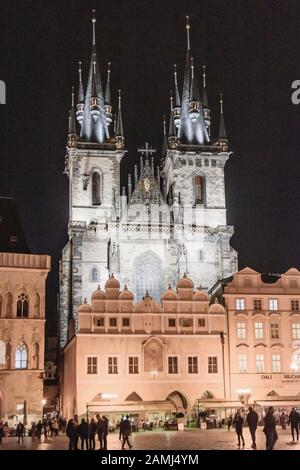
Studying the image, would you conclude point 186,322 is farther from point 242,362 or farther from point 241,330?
point 242,362

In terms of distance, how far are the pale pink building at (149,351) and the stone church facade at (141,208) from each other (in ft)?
37.7

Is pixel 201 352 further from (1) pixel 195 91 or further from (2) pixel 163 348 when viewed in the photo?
(1) pixel 195 91

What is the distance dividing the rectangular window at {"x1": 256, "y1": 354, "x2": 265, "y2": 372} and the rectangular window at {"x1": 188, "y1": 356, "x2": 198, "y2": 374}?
15.5 ft

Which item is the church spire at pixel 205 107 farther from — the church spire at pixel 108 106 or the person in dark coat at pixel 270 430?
the person in dark coat at pixel 270 430

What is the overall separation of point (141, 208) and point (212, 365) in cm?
2353

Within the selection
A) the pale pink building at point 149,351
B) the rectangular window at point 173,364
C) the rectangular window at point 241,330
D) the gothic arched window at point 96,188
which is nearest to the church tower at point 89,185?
the gothic arched window at point 96,188

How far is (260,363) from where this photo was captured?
61.2m

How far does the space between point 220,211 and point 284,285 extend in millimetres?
18962

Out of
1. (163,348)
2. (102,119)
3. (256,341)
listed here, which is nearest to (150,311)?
(163,348)

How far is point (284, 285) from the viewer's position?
63.4 m

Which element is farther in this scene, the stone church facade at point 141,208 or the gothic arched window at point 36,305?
the stone church facade at point 141,208

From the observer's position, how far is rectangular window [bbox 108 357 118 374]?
58.4m

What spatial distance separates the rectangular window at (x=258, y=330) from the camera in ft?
202

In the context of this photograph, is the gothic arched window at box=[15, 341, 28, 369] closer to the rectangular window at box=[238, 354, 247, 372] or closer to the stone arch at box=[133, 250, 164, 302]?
the rectangular window at box=[238, 354, 247, 372]
